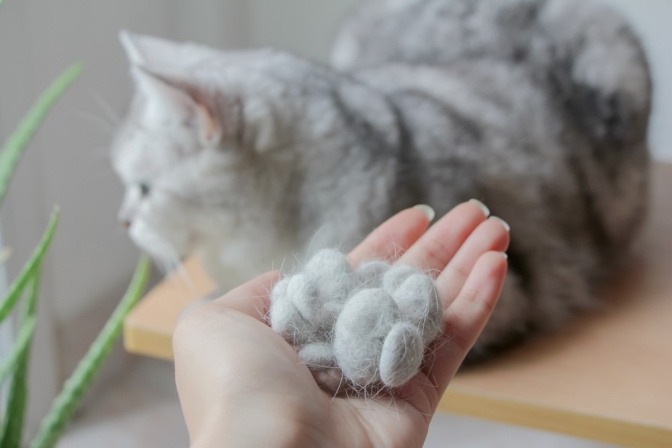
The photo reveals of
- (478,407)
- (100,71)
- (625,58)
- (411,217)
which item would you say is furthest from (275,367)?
(100,71)

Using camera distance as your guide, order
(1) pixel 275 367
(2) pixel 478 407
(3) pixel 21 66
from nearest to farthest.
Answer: (1) pixel 275 367 → (2) pixel 478 407 → (3) pixel 21 66

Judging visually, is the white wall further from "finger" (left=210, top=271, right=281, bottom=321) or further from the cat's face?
"finger" (left=210, top=271, right=281, bottom=321)

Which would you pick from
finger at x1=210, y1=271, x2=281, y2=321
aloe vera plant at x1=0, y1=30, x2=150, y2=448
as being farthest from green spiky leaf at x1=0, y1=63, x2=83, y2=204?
finger at x1=210, y1=271, x2=281, y2=321

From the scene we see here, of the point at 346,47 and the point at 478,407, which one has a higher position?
the point at 346,47

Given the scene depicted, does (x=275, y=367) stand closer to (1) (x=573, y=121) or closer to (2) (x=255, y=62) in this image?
(2) (x=255, y=62)

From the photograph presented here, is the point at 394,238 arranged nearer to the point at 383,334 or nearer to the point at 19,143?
the point at 383,334

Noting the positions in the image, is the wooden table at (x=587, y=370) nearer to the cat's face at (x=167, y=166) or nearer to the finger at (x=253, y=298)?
the cat's face at (x=167, y=166)
